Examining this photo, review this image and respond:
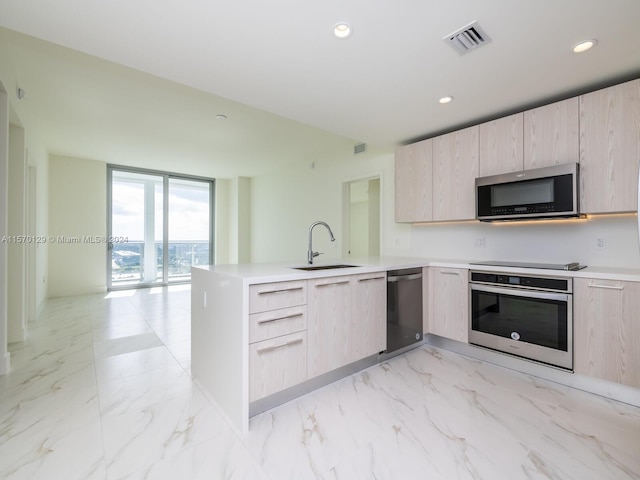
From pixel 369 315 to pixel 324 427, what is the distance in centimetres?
96

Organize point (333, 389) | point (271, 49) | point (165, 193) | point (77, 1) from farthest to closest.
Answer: point (165, 193)
point (333, 389)
point (271, 49)
point (77, 1)

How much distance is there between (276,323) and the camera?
1.89 meters

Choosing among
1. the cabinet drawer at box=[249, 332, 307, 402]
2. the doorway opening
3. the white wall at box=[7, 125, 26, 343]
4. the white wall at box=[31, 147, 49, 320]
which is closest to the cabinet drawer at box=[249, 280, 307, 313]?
the cabinet drawer at box=[249, 332, 307, 402]

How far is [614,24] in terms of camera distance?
1.65 metres

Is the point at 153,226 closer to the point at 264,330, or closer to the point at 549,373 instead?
the point at 264,330

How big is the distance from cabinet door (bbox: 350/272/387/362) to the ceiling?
5.22 ft

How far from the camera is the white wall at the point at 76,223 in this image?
18.2 feet

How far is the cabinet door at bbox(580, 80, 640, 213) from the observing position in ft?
6.74

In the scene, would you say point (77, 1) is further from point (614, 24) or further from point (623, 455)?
point (623, 455)

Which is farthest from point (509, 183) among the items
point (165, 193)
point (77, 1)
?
point (165, 193)

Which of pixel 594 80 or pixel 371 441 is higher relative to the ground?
pixel 594 80

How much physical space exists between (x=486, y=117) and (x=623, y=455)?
8.90 feet

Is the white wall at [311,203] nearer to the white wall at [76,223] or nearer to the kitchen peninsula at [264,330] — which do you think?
the kitchen peninsula at [264,330]

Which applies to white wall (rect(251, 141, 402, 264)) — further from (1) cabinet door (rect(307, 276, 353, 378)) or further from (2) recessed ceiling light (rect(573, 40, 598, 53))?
(2) recessed ceiling light (rect(573, 40, 598, 53))
